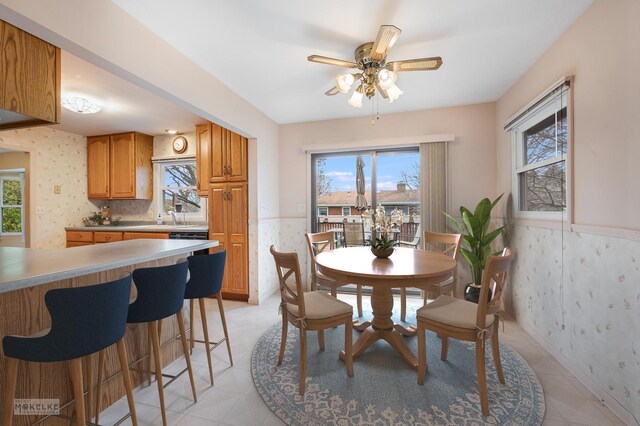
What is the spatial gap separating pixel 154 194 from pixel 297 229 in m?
2.61

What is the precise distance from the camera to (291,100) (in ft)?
10.4

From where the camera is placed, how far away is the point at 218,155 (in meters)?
3.61

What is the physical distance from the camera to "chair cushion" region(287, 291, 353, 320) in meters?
1.83

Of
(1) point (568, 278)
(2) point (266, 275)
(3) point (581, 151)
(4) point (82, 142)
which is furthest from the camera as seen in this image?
(4) point (82, 142)

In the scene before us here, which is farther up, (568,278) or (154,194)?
(154,194)

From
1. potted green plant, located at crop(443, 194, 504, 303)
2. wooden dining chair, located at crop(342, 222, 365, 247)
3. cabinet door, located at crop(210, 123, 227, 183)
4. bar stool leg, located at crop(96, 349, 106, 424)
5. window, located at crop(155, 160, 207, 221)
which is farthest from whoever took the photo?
window, located at crop(155, 160, 207, 221)

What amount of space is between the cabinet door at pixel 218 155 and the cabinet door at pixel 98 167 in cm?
209

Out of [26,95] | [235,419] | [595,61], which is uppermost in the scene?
[595,61]

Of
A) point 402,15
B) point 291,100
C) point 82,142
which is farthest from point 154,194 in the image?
point 402,15

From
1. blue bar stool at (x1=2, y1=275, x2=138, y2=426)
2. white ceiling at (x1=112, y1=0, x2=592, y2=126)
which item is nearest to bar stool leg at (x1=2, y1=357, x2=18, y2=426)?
blue bar stool at (x1=2, y1=275, x2=138, y2=426)

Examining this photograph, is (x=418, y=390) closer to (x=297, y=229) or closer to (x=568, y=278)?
(x=568, y=278)

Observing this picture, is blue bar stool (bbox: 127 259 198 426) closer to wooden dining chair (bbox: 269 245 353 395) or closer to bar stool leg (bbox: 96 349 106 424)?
bar stool leg (bbox: 96 349 106 424)

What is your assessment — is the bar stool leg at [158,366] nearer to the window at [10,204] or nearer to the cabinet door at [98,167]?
the cabinet door at [98,167]

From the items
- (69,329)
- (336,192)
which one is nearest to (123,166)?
(336,192)
